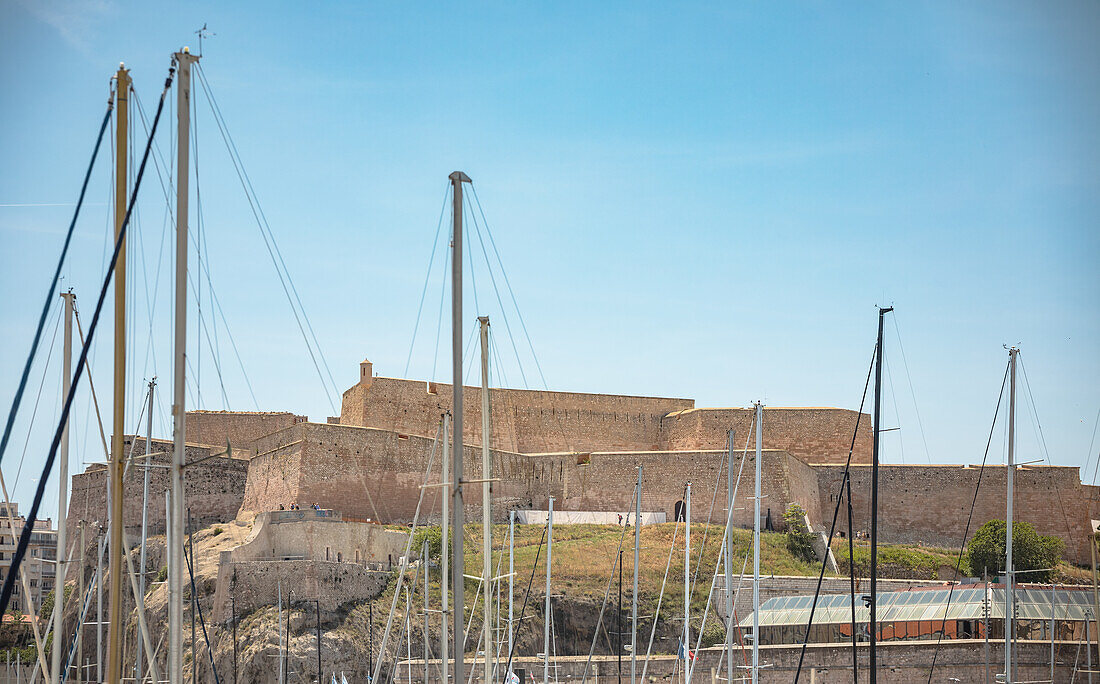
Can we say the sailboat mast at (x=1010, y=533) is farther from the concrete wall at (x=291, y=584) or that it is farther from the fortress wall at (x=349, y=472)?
the fortress wall at (x=349, y=472)

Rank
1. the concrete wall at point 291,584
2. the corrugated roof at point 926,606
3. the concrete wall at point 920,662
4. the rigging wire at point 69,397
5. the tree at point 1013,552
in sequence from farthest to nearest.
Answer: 1. the tree at point 1013,552
2. the concrete wall at point 291,584
3. the corrugated roof at point 926,606
4. the concrete wall at point 920,662
5. the rigging wire at point 69,397

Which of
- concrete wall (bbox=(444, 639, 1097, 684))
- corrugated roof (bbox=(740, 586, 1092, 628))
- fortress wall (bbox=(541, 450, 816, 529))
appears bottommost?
concrete wall (bbox=(444, 639, 1097, 684))

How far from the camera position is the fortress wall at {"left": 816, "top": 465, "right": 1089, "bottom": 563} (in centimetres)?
4753

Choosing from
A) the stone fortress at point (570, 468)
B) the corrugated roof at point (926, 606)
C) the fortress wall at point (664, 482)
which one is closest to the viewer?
the corrugated roof at point (926, 606)

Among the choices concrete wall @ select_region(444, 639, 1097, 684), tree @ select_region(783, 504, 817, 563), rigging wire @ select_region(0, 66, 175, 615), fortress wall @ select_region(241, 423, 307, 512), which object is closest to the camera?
rigging wire @ select_region(0, 66, 175, 615)

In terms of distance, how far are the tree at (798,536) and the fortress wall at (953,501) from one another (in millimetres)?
4876

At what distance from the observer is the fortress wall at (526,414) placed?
48.7m

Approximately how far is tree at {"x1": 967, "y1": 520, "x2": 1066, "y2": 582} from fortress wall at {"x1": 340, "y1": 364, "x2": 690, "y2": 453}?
1716 centimetres

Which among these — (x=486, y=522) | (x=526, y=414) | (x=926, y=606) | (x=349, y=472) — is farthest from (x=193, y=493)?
(x=486, y=522)

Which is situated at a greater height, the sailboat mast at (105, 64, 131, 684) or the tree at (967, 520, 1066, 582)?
the sailboat mast at (105, 64, 131, 684)

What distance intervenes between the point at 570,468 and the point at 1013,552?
1644 cm

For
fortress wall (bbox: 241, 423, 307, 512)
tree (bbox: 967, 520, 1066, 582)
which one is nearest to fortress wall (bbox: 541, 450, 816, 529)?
tree (bbox: 967, 520, 1066, 582)

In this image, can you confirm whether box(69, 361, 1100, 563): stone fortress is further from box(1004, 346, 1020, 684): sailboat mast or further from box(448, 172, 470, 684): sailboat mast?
box(448, 172, 470, 684): sailboat mast

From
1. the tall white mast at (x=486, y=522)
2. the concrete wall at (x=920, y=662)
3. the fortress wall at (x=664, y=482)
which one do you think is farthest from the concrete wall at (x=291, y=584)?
the tall white mast at (x=486, y=522)
